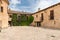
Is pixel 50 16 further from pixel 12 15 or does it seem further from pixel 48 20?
pixel 12 15

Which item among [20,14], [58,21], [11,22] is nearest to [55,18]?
[58,21]

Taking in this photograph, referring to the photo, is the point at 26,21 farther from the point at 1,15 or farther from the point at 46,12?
the point at 1,15

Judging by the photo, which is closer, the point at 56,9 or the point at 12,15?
the point at 56,9

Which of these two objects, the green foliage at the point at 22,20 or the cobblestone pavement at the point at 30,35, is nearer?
the cobblestone pavement at the point at 30,35

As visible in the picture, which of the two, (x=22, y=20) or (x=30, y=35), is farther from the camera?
(x=22, y=20)

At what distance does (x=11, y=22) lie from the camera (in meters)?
41.3

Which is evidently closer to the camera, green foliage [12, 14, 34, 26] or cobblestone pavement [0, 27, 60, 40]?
cobblestone pavement [0, 27, 60, 40]

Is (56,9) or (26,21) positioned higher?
(56,9)

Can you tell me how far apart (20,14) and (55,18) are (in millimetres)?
22601

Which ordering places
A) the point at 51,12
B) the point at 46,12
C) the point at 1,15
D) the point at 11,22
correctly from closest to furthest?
the point at 1,15 < the point at 51,12 < the point at 46,12 < the point at 11,22

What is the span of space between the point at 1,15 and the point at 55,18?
10.1m

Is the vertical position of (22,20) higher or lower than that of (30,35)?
higher

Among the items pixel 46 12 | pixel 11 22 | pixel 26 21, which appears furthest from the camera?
pixel 26 21

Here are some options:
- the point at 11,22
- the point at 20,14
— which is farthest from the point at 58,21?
the point at 20,14
